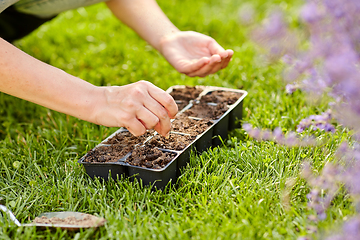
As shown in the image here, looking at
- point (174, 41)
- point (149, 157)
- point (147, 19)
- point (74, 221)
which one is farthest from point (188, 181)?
point (147, 19)

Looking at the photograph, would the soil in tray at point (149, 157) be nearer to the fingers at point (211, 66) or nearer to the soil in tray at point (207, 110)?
the soil in tray at point (207, 110)

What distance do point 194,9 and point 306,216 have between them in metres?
3.21

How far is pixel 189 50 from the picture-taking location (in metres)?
2.08

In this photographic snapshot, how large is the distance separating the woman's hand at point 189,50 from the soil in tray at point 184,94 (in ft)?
0.66

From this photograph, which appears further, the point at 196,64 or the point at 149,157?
the point at 196,64

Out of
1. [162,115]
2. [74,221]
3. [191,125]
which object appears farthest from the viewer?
[191,125]

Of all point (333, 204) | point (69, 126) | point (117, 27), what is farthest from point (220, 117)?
point (117, 27)

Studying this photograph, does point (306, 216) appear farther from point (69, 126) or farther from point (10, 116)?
point (10, 116)

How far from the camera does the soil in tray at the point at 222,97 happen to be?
6.84ft

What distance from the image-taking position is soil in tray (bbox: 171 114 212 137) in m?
1.75

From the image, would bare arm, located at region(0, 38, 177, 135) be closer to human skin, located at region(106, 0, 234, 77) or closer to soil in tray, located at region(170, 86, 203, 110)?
human skin, located at region(106, 0, 234, 77)

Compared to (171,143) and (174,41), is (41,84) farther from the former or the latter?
(174,41)

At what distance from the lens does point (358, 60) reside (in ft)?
3.32

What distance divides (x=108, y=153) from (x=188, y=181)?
0.38m
